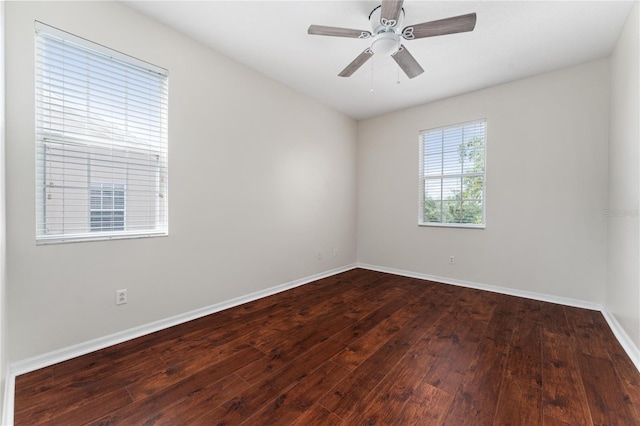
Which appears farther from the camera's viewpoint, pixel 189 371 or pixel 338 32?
pixel 338 32

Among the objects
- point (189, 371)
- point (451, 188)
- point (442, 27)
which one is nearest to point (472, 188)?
point (451, 188)

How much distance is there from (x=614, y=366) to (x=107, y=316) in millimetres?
3809

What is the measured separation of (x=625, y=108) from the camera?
235 cm

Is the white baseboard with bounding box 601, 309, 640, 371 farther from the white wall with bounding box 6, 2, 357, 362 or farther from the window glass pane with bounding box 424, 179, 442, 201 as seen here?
the white wall with bounding box 6, 2, 357, 362

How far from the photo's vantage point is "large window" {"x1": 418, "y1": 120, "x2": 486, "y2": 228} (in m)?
3.78

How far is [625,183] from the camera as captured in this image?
232 cm

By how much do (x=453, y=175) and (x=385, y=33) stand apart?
102 inches

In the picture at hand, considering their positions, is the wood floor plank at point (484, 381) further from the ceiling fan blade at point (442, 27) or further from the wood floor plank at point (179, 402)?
the ceiling fan blade at point (442, 27)

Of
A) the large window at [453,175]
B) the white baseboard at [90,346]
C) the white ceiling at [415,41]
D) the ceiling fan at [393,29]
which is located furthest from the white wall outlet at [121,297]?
the large window at [453,175]

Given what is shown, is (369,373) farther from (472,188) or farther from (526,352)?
(472,188)

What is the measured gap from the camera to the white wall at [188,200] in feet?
5.85

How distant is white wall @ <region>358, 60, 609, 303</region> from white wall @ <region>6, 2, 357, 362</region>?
1489 mm

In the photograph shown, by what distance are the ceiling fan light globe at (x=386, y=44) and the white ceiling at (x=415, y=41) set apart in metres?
0.33

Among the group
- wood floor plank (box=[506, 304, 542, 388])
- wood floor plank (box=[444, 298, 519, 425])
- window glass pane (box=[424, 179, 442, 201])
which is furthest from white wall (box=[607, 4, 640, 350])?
window glass pane (box=[424, 179, 442, 201])
